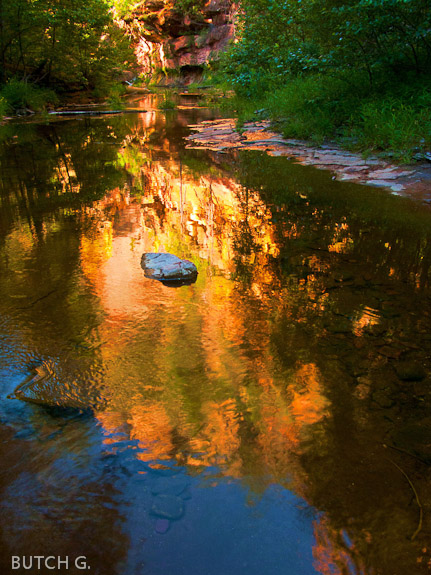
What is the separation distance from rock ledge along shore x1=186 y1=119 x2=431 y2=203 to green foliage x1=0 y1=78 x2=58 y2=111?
10.7 m

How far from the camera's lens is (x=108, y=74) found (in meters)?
28.0

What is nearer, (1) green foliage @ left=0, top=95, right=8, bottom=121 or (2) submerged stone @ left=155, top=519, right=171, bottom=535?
(2) submerged stone @ left=155, top=519, right=171, bottom=535

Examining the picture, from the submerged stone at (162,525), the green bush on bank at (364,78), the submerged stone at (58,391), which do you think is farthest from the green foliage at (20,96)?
the submerged stone at (162,525)

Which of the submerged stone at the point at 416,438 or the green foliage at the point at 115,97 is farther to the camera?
the green foliage at the point at 115,97

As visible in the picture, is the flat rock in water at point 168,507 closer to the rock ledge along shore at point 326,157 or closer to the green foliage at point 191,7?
the rock ledge along shore at point 326,157

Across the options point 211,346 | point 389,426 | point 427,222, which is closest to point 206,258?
point 211,346

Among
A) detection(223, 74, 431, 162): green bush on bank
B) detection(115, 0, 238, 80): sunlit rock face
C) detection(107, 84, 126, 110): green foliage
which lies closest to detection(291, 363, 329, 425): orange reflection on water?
detection(223, 74, 431, 162): green bush on bank

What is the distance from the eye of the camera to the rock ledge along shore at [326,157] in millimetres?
6277

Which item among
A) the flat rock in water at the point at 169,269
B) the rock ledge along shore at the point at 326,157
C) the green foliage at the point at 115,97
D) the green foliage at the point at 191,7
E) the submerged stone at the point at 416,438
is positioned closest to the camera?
the submerged stone at the point at 416,438

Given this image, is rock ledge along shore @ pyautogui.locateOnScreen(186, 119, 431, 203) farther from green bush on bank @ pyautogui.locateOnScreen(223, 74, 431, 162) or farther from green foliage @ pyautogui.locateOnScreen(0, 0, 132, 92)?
green foliage @ pyautogui.locateOnScreen(0, 0, 132, 92)

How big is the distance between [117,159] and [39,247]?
5080 millimetres

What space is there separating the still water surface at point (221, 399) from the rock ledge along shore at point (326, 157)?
1759 mm

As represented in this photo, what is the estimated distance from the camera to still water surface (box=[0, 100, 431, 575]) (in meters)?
1.47

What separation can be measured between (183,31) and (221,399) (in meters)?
53.8
